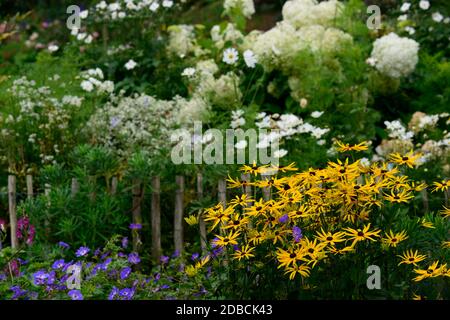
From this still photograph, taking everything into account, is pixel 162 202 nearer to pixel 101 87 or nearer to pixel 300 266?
pixel 101 87

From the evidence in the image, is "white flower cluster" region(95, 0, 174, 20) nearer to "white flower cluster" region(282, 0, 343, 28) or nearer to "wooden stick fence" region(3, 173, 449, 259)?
"white flower cluster" region(282, 0, 343, 28)

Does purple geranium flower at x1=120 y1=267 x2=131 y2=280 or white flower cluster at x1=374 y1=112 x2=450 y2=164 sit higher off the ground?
white flower cluster at x1=374 y1=112 x2=450 y2=164

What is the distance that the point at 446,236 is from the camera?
3.75 meters

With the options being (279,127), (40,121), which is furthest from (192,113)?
(40,121)

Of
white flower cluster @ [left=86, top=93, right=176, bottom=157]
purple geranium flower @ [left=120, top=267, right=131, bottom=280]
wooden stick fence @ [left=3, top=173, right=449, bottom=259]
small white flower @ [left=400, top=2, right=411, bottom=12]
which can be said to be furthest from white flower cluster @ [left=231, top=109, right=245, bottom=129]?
small white flower @ [left=400, top=2, right=411, bottom=12]

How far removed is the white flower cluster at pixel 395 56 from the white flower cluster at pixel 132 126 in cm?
186

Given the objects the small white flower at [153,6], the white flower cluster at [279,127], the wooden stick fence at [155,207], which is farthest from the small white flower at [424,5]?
the wooden stick fence at [155,207]

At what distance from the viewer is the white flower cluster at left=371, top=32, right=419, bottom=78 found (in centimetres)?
702

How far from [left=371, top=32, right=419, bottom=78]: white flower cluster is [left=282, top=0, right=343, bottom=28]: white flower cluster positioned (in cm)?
68

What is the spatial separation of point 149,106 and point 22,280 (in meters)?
2.77

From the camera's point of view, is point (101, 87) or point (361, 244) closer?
point (361, 244)

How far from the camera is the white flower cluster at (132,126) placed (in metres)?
6.12

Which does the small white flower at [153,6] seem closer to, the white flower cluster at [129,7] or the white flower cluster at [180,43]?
the white flower cluster at [129,7]
